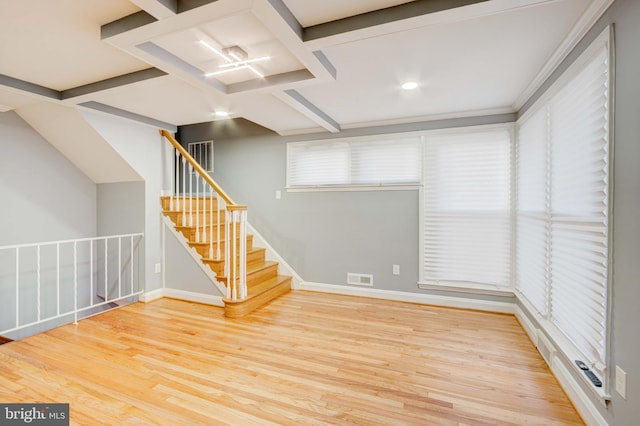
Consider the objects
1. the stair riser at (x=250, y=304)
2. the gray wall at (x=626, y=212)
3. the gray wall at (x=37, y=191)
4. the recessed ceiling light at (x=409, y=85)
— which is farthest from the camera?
the gray wall at (x=37, y=191)

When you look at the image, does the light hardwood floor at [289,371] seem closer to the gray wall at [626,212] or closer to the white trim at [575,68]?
the gray wall at [626,212]

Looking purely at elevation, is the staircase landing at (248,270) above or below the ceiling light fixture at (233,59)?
below

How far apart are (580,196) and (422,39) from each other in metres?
1.38

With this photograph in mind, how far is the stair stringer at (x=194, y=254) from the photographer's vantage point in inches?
148

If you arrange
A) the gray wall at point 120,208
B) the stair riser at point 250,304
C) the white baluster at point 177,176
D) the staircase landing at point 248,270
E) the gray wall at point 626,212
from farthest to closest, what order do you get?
the white baluster at point 177,176 → the gray wall at point 120,208 → the staircase landing at point 248,270 → the stair riser at point 250,304 → the gray wall at point 626,212

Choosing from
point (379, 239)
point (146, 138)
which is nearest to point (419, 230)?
point (379, 239)

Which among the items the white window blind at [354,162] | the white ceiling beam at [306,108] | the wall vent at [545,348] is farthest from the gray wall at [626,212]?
the white window blind at [354,162]

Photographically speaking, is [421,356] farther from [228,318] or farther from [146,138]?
[146,138]

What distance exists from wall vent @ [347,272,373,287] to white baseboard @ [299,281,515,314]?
0.08m

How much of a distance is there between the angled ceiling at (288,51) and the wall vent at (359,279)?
212 centimetres

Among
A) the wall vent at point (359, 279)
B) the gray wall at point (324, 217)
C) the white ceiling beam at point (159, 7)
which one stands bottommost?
the wall vent at point (359, 279)

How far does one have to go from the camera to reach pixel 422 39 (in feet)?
6.57

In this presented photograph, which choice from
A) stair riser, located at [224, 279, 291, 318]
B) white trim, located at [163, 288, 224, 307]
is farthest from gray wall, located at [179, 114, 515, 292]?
white trim, located at [163, 288, 224, 307]

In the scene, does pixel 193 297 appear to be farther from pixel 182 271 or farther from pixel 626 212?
pixel 626 212
